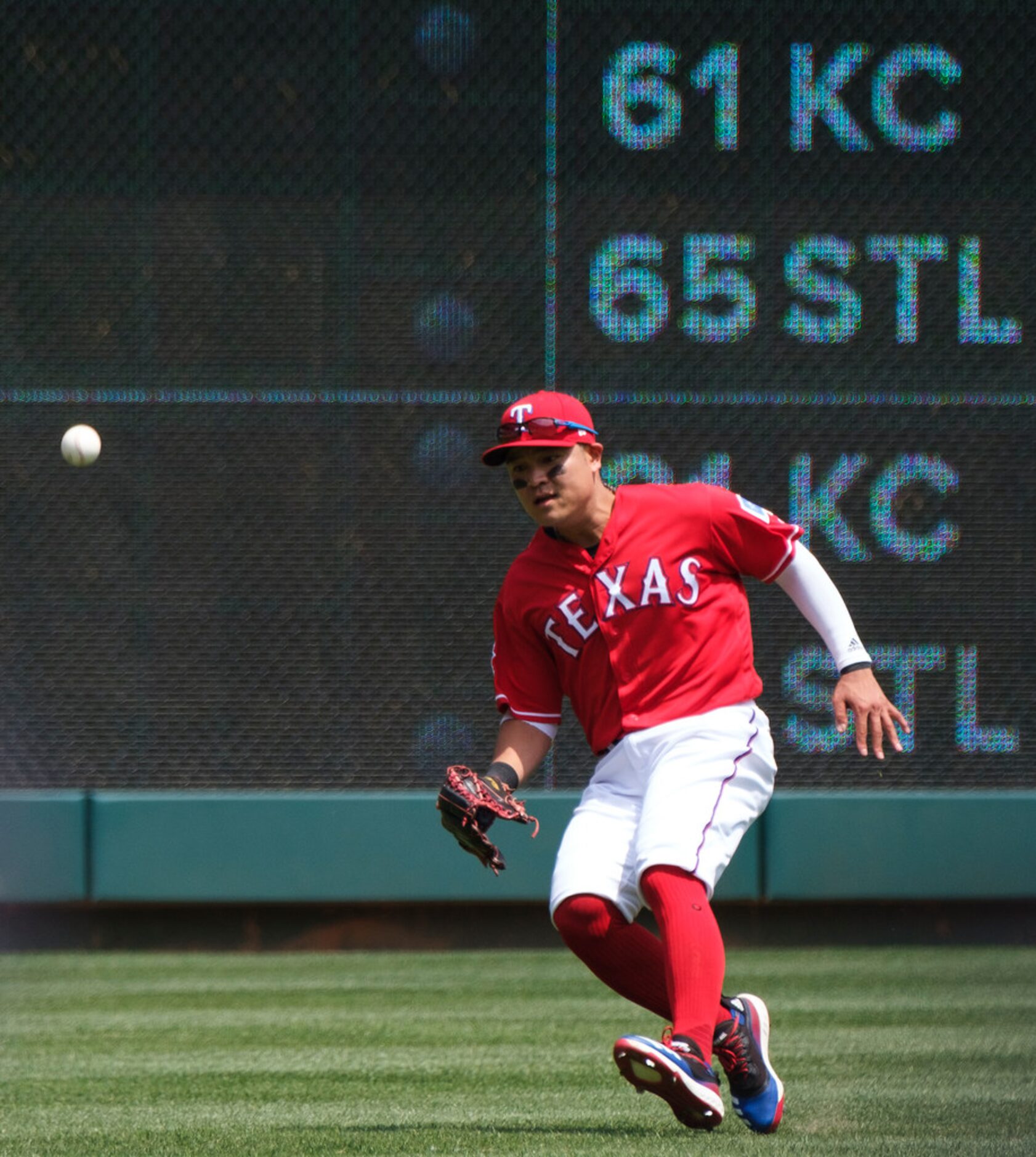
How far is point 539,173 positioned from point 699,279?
0.68 m

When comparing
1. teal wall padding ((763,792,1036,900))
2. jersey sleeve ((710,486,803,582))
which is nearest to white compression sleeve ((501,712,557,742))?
jersey sleeve ((710,486,803,582))

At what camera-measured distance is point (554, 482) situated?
274 centimetres

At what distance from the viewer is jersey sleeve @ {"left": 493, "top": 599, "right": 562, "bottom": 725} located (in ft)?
9.49

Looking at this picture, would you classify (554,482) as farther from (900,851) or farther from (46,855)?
(46,855)

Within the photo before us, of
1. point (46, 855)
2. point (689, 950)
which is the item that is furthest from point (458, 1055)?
point (46, 855)

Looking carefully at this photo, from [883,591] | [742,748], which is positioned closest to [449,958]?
[883,591]

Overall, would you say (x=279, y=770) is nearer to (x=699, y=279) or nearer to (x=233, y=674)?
(x=233, y=674)

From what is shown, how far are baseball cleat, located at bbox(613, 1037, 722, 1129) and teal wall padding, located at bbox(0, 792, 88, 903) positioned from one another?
3.78 metres

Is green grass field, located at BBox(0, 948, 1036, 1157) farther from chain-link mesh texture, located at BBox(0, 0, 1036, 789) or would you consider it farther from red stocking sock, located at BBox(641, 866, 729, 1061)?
chain-link mesh texture, located at BBox(0, 0, 1036, 789)

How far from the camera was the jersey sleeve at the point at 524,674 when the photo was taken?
9.49 ft

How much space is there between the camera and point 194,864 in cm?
578

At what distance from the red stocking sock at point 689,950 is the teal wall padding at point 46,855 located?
361 centimetres

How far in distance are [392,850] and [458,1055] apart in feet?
7.07

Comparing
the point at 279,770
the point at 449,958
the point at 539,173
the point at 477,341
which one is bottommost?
the point at 449,958
